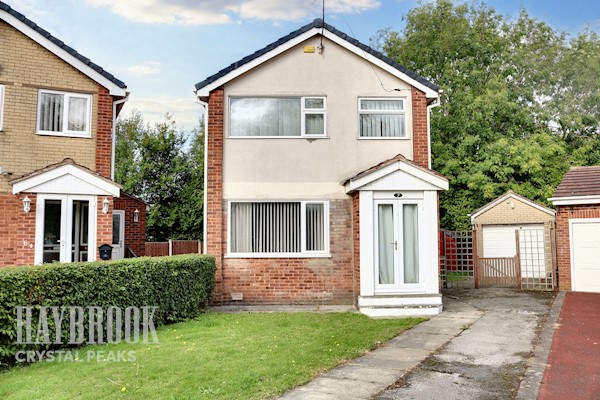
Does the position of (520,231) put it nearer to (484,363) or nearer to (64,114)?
(484,363)

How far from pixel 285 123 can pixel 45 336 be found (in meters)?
8.06

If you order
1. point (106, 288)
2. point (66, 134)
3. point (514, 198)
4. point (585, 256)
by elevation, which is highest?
point (66, 134)

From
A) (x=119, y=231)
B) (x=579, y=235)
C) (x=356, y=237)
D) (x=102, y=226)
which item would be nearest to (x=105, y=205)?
(x=102, y=226)

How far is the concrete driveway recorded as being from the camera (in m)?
5.79

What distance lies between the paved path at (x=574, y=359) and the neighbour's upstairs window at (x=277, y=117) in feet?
24.1

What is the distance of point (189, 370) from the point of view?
6461 millimetres

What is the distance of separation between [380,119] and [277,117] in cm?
280

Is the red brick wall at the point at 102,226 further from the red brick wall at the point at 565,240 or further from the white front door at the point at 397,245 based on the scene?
the red brick wall at the point at 565,240

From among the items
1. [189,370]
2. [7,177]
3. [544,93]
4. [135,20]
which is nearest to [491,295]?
[189,370]

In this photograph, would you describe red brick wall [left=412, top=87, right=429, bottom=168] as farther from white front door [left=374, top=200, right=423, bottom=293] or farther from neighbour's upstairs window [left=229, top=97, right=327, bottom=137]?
neighbour's upstairs window [left=229, top=97, right=327, bottom=137]

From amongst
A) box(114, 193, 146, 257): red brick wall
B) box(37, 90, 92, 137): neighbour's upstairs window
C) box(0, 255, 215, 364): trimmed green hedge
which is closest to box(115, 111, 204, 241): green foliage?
box(114, 193, 146, 257): red brick wall

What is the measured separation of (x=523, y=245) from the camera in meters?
20.3

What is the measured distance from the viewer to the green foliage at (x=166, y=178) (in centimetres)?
3197

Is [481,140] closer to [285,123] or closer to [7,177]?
[285,123]
